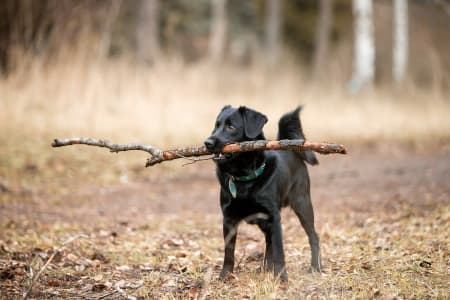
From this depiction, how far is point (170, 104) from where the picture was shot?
40.6ft

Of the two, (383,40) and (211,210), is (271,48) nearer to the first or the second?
(383,40)

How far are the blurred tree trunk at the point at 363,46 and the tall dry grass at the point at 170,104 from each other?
2746 mm

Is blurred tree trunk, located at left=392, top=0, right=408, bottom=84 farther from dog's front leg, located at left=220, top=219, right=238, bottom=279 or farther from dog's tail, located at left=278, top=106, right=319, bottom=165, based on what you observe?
dog's front leg, located at left=220, top=219, right=238, bottom=279

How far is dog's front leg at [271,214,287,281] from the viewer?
4.21 m

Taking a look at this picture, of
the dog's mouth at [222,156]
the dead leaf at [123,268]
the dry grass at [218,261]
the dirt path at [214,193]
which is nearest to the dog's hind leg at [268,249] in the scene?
the dry grass at [218,261]

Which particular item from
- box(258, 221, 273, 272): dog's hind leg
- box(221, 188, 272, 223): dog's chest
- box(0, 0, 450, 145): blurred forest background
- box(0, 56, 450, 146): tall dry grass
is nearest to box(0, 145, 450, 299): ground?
box(258, 221, 273, 272): dog's hind leg

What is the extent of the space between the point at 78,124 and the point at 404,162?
556cm

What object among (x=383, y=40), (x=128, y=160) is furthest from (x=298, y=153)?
(x=383, y=40)

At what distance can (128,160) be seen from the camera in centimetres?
1002

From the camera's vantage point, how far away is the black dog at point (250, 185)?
4309mm

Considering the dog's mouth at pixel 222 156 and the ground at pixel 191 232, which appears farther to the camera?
the dog's mouth at pixel 222 156

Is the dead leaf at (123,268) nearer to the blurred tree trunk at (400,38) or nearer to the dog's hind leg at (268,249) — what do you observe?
the dog's hind leg at (268,249)

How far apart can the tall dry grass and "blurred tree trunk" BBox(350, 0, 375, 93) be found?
2746 millimetres

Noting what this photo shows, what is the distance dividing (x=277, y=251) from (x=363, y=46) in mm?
15831
